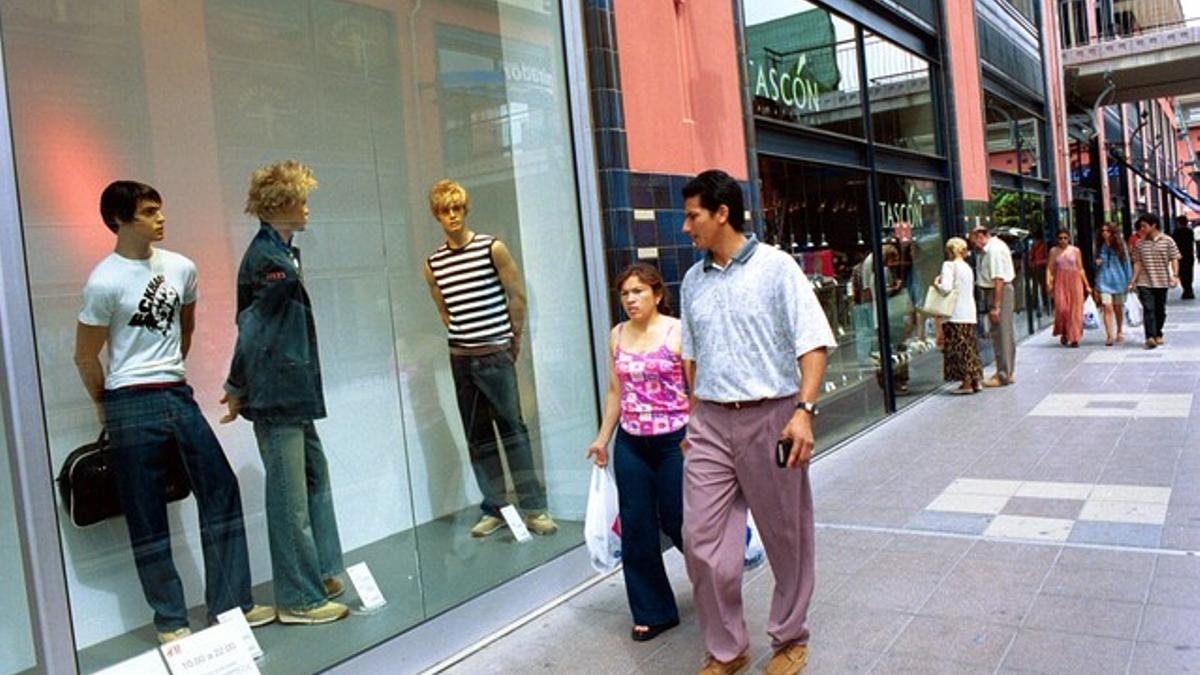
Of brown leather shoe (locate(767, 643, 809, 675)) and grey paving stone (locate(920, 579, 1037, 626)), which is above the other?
brown leather shoe (locate(767, 643, 809, 675))

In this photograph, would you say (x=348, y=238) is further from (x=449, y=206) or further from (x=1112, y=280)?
(x=1112, y=280)

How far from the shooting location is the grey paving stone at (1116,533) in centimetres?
490

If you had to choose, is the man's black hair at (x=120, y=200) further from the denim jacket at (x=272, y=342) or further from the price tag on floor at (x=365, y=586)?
the price tag on floor at (x=365, y=586)

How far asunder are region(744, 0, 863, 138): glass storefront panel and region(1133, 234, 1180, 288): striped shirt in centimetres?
564

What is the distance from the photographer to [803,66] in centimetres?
838

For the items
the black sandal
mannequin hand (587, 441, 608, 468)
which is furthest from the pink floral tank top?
the black sandal

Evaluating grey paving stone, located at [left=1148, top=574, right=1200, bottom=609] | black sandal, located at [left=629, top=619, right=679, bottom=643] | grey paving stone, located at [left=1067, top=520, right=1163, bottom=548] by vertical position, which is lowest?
grey paving stone, located at [left=1148, top=574, right=1200, bottom=609]

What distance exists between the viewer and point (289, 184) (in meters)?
4.39

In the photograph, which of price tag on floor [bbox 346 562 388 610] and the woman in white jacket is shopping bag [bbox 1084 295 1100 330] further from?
price tag on floor [bbox 346 562 388 610]

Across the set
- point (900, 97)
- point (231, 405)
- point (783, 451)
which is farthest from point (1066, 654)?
point (900, 97)

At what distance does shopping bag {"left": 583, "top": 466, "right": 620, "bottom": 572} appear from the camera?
13.8 feet

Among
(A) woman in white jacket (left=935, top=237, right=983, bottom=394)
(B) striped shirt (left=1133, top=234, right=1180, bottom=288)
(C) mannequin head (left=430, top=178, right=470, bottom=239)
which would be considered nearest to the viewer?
(C) mannequin head (left=430, top=178, right=470, bottom=239)

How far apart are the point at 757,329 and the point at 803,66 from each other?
5512 millimetres

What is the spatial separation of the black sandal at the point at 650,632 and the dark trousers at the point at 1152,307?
1108cm
